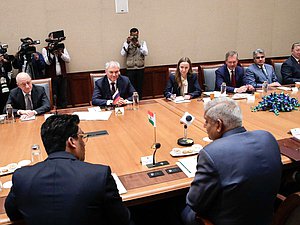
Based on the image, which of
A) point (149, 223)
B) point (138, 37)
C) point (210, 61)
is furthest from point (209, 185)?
point (210, 61)

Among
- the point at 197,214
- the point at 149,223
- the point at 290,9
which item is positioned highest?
the point at 290,9

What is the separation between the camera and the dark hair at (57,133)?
4.81 feet

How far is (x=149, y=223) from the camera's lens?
2441mm

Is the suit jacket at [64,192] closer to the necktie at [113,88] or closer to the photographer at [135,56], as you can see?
the necktie at [113,88]

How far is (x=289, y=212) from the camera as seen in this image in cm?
142

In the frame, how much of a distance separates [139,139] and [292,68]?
3.66 metres

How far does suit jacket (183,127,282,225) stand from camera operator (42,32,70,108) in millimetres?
4464

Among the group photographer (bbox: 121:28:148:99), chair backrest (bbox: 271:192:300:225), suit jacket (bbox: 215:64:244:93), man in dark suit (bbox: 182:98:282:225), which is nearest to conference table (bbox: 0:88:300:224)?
man in dark suit (bbox: 182:98:282:225)

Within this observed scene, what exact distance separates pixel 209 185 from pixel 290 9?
6.96 m

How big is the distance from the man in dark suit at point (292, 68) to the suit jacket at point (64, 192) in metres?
4.58

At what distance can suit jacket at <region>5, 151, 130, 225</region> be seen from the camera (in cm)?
130

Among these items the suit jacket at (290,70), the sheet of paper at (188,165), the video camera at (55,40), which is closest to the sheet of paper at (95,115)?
the sheet of paper at (188,165)

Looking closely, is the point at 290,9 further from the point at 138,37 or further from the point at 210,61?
the point at 138,37

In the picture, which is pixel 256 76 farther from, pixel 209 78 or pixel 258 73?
pixel 209 78
